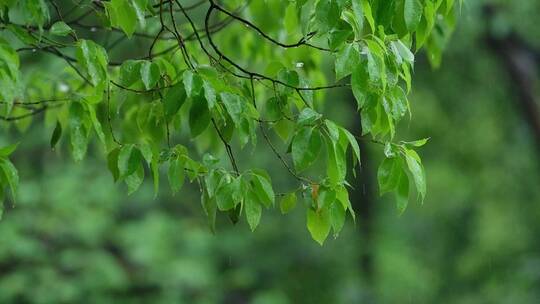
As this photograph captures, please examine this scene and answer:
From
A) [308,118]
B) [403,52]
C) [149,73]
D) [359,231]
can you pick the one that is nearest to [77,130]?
[149,73]

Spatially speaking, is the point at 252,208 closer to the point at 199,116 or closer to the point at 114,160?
the point at 199,116

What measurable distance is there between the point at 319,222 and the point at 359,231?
889 centimetres

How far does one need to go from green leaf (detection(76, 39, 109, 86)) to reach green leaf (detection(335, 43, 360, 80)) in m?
0.60

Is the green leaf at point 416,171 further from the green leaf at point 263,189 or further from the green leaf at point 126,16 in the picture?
the green leaf at point 126,16

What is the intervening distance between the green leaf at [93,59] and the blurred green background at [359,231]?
5426 mm

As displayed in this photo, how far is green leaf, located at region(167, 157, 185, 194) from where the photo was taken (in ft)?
7.92

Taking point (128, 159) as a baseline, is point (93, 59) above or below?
above

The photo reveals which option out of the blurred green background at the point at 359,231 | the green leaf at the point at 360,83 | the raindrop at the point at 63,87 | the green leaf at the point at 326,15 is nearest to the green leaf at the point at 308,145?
the green leaf at the point at 360,83

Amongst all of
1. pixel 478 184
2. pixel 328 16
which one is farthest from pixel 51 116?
pixel 478 184

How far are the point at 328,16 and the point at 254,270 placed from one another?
8619 millimetres

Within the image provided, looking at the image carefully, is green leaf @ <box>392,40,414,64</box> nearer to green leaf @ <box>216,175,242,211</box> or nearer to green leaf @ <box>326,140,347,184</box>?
green leaf @ <box>326,140,347,184</box>

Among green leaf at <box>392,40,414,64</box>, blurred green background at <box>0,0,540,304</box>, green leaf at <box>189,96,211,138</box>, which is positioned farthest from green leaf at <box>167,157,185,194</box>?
blurred green background at <box>0,0,540,304</box>

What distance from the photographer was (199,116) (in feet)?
7.75

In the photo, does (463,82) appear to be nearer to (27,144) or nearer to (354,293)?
(354,293)
